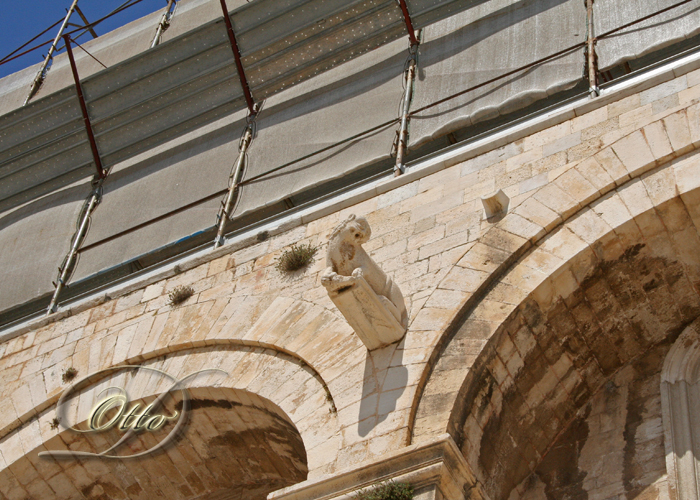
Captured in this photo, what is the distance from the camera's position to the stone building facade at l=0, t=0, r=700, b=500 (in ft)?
17.9

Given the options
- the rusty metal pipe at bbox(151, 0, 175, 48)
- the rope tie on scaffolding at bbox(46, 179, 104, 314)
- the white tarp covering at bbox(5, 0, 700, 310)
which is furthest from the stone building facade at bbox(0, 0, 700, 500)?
the rusty metal pipe at bbox(151, 0, 175, 48)

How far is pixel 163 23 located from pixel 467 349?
8877 mm

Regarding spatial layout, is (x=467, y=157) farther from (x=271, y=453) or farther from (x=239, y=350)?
(x=271, y=453)

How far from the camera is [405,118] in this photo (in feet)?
26.5

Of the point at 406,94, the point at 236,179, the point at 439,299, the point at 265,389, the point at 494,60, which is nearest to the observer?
the point at 439,299

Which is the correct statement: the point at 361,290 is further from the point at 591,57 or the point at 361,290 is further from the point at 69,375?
the point at 591,57

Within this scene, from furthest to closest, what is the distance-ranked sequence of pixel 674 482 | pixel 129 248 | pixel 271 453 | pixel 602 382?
1. pixel 129 248
2. pixel 271 453
3. pixel 602 382
4. pixel 674 482

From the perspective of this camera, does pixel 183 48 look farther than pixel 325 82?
Yes

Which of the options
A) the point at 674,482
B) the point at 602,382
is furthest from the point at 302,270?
the point at 674,482

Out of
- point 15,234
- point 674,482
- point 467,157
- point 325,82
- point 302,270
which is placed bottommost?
point 674,482

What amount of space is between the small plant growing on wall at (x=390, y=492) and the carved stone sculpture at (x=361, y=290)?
110 centimetres

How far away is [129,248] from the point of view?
880cm

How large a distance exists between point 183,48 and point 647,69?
5.31 m

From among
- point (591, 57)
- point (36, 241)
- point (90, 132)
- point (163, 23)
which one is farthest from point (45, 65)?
point (591, 57)
